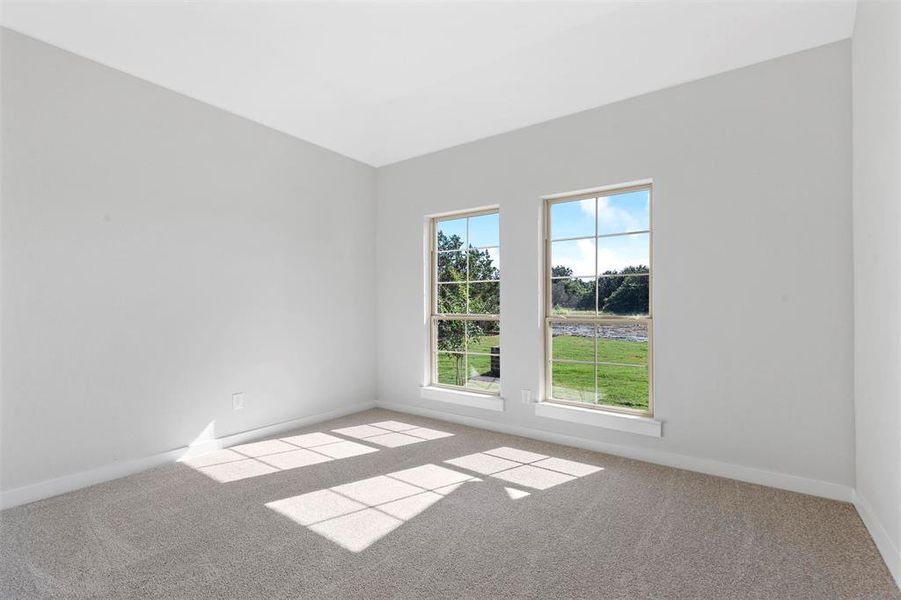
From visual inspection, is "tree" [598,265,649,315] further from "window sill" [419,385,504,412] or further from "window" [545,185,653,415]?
"window sill" [419,385,504,412]

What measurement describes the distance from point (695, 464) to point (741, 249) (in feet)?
4.75

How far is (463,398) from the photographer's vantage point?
4.10 meters

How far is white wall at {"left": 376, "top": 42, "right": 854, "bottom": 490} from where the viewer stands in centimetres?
255

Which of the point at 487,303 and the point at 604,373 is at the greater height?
the point at 487,303

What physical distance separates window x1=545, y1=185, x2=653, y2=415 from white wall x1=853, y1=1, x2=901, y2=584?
1.15 meters

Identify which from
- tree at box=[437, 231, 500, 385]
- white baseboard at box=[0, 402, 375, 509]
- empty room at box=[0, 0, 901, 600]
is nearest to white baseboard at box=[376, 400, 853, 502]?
empty room at box=[0, 0, 901, 600]

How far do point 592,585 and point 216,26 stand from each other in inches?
146

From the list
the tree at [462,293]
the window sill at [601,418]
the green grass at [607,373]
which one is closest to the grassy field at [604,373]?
the green grass at [607,373]

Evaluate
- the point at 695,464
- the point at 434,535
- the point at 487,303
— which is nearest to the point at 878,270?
the point at 695,464

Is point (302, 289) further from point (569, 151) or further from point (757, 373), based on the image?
point (757, 373)

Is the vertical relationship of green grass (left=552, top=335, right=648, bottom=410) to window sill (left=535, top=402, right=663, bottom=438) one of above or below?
above

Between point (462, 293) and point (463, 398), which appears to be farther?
point (462, 293)

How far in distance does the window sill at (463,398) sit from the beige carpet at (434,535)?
31.7 inches

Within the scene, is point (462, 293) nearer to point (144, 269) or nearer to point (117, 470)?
point (144, 269)
